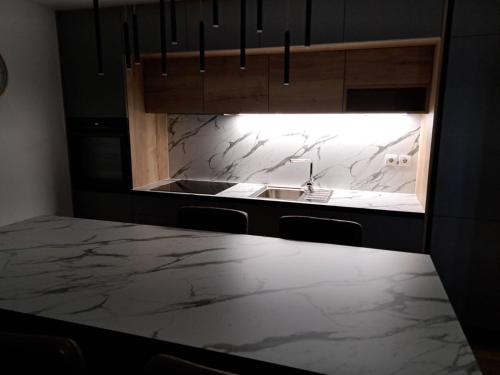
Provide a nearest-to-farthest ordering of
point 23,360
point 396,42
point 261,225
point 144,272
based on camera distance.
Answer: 1. point 23,360
2. point 144,272
3. point 396,42
4. point 261,225

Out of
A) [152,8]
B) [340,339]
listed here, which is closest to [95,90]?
[152,8]

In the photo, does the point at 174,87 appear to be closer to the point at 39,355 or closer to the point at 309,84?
the point at 309,84

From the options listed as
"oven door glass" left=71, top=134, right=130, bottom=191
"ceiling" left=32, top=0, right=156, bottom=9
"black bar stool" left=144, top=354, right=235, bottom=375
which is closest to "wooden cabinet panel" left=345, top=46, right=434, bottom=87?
"ceiling" left=32, top=0, right=156, bottom=9

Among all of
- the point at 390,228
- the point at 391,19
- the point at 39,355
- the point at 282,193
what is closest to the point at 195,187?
the point at 282,193

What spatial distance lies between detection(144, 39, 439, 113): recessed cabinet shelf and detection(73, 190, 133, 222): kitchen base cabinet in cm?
92

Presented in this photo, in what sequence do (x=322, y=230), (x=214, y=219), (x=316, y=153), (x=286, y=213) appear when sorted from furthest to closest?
(x=316, y=153) < (x=286, y=213) < (x=214, y=219) < (x=322, y=230)

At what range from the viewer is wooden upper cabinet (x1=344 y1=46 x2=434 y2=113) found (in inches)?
110

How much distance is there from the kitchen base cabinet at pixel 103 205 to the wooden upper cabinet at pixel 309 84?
5.49 ft

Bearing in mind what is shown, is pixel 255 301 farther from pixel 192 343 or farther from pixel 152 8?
Answer: pixel 152 8

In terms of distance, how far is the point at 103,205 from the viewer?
3693 mm

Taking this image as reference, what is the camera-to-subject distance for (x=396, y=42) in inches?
107

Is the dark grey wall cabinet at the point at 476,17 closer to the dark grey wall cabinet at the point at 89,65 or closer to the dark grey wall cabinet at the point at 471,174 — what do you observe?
the dark grey wall cabinet at the point at 471,174

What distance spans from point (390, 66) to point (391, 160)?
828 millimetres

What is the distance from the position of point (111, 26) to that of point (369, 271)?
3137mm
